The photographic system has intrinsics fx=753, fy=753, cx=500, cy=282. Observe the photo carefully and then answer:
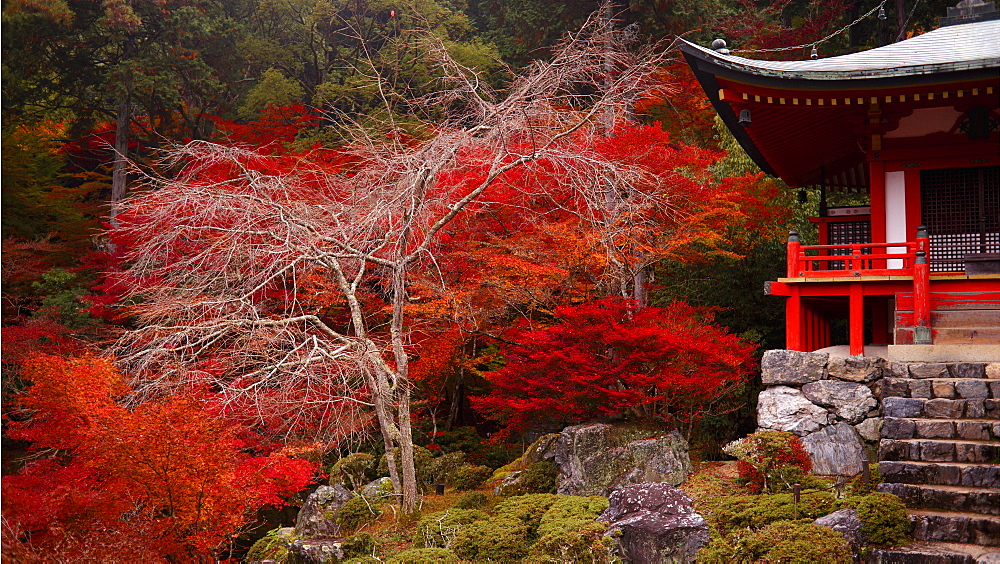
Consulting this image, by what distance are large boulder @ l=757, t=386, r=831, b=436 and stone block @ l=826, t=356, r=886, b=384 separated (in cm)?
42

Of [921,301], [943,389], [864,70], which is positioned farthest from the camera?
[921,301]

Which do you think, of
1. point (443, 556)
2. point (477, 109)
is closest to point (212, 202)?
point (477, 109)

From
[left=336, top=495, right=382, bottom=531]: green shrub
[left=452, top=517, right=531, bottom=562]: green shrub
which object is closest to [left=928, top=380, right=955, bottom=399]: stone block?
[left=452, top=517, right=531, bottom=562]: green shrub

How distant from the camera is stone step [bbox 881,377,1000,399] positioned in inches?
271

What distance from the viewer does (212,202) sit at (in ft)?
30.0

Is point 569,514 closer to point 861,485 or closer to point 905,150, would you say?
point 861,485

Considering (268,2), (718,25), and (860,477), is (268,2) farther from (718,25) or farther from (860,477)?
(860,477)

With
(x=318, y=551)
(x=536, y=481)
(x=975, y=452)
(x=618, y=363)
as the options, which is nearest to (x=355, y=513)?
(x=318, y=551)

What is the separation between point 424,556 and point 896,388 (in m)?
4.82

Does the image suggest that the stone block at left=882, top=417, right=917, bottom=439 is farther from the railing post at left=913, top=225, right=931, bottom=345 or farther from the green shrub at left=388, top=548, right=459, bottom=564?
the green shrub at left=388, top=548, right=459, bottom=564

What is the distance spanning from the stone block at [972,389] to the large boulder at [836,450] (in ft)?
3.76

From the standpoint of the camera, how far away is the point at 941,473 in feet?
20.3

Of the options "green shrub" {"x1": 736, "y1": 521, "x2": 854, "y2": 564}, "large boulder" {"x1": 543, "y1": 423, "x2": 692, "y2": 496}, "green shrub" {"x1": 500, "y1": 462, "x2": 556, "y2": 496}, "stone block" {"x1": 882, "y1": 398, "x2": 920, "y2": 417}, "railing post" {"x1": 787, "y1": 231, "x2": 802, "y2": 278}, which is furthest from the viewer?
"green shrub" {"x1": 500, "y1": 462, "x2": 556, "y2": 496}

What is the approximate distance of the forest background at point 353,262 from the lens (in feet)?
27.6
